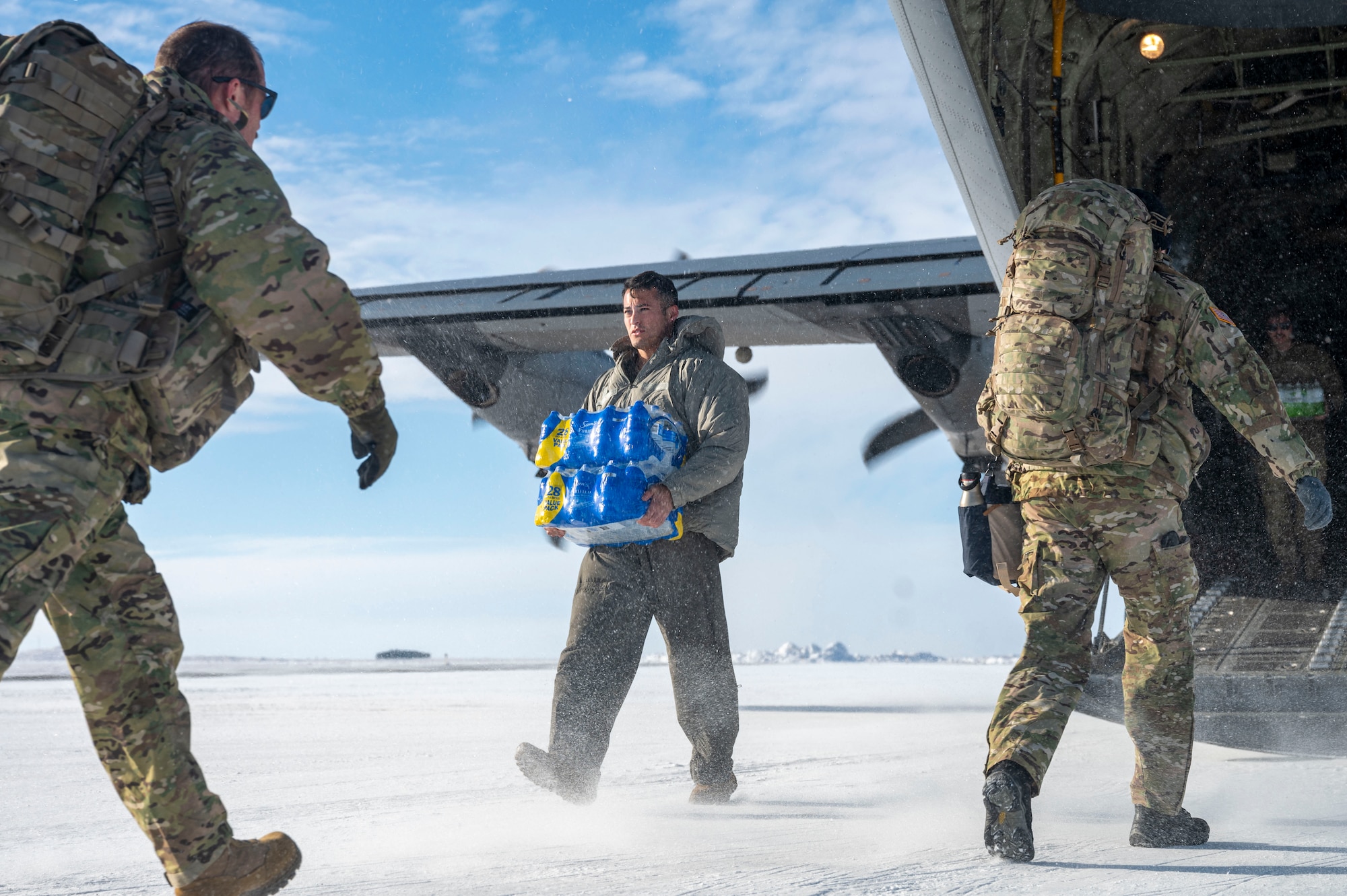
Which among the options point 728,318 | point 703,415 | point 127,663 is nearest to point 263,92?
point 127,663

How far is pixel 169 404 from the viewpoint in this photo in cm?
194

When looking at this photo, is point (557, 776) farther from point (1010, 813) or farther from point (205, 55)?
point (205, 55)

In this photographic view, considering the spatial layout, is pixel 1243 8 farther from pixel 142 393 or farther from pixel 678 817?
pixel 142 393

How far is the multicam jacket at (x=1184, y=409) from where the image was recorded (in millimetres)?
2744

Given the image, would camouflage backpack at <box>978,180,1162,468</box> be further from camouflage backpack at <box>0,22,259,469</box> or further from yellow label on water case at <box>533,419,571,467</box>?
camouflage backpack at <box>0,22,259,469</box>

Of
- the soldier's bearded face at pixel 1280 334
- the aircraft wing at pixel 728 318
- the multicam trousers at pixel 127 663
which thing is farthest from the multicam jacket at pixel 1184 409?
the soldier's bearded face at pixel 1280 334

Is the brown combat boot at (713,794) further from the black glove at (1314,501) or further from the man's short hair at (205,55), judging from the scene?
the man's short hair at (205,55)

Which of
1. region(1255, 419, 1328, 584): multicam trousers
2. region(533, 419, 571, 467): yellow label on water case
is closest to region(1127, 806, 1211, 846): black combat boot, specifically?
region(533, 419, 571, 467): yellow label on water case

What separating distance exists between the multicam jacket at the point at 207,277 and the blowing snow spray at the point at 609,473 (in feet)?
4.18

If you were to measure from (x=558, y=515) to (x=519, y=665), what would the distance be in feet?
64.1

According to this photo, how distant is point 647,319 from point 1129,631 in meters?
1.85

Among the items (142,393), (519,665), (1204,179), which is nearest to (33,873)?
(142,393)

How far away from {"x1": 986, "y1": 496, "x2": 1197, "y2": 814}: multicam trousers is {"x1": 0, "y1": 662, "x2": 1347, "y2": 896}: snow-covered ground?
0.90 ft

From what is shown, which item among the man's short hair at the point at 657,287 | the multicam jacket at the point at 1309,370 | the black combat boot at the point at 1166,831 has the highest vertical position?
the multicam jacket at the point at 1309,370
